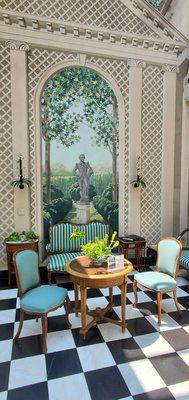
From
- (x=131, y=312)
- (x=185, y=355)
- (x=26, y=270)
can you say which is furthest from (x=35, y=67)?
(x=185, y=355)

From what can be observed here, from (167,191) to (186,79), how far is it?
230 centimetres

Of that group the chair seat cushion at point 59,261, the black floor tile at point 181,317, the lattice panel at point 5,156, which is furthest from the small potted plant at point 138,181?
the black floor tile at point 181,317

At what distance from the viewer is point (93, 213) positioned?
5.34 metres

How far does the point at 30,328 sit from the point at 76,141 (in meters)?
3.21

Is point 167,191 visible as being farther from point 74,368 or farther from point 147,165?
point 74,368

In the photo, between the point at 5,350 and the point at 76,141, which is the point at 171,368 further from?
the point at 76,141

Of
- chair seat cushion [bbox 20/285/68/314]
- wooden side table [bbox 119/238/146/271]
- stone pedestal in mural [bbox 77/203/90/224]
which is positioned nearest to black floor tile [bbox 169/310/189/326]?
chair seat cushion [bbox 20/285/68/314]

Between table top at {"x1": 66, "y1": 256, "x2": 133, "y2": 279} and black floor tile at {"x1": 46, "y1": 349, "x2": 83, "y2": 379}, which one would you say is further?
table top at {"x1": 66, "y1": 256, "x2": 133, "y2": 279}

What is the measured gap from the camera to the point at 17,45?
454 cm

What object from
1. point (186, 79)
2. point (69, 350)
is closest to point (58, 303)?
point (69, 350)

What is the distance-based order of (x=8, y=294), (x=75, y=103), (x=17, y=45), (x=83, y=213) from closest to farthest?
(x=8, y=294) → (x=17, y=45) → (x=75, y=103) → (x=83, y=213)

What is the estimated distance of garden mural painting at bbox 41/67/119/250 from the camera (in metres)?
4.94

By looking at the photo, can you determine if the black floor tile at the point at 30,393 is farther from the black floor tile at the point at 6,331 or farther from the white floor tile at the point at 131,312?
the white floor tile at the point at 131,312

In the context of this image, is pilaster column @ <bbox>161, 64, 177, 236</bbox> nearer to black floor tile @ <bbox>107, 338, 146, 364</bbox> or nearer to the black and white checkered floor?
the black and white checkered floor
